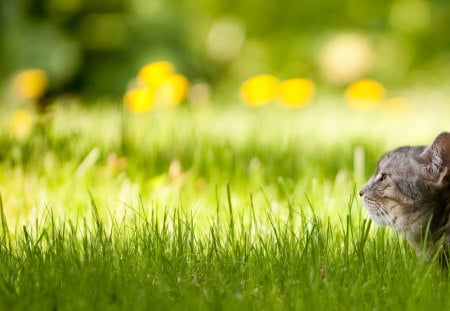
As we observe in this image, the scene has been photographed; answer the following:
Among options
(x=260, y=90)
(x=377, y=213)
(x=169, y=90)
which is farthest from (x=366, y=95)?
(x=377, y=213)

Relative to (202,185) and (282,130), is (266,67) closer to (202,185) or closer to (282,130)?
(282,130)

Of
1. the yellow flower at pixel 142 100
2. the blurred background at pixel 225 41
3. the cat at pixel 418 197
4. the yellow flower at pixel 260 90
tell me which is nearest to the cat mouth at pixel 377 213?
the cat at pixel 418 197

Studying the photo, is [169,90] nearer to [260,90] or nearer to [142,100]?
[142,100]

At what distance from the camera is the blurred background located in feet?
Result: 26.6

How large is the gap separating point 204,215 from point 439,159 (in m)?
1.06

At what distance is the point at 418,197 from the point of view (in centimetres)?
290

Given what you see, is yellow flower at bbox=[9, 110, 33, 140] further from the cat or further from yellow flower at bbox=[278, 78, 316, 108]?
the cat

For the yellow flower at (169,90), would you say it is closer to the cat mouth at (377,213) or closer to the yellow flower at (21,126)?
the yellow flower at (21,126)

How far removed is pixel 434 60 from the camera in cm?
905

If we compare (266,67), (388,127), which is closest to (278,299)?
(388,127)

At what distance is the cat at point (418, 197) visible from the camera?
9.31ft

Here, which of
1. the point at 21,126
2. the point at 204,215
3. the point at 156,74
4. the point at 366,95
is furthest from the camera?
the point at 366,95

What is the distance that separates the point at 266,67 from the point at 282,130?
3728 mm

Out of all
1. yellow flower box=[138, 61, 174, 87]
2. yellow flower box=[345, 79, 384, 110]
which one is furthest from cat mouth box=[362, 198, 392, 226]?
yellow flower box=[345, 79, 384, 110]
